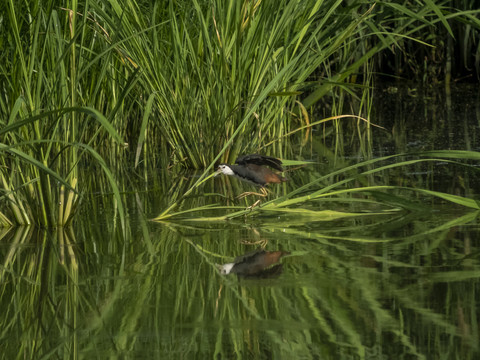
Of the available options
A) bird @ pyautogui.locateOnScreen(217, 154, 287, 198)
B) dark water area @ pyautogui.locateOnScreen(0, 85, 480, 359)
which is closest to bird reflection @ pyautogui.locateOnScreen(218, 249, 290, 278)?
dark water area @ pyautogui.locateOnScreen(0, 85, 480, 359)

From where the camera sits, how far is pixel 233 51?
4.21 m

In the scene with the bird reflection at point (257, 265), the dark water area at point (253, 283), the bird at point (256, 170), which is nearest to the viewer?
the dark water area at point (253, 283)

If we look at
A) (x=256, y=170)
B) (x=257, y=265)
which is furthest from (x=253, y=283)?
(x=256, y=170)

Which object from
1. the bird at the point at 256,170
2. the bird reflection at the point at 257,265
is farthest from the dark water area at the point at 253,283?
the bird at the point at 256,170

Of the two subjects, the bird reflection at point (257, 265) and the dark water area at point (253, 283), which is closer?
the dark water area at point (253, 283)

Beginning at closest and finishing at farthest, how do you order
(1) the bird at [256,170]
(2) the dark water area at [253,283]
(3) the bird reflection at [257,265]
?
(2) the dark water area at [253,283], (3) the bird reflection at [257,265], (1) the bird at [256,170]

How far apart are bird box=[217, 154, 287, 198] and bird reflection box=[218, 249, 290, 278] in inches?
30.7

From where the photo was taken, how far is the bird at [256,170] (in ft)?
A: 11.4

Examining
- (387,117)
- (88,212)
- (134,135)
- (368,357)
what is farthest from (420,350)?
(387,117)

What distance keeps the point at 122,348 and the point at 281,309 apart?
1.28 ft

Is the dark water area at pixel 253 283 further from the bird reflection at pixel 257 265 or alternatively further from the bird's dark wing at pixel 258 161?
the bird's dark wing at pixel 258 161

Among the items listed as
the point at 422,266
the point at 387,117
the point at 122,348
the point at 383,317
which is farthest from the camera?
the point at 387,117

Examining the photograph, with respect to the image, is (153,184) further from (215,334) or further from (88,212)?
(215,334)

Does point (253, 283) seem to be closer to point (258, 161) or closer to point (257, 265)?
point (257, 265)
